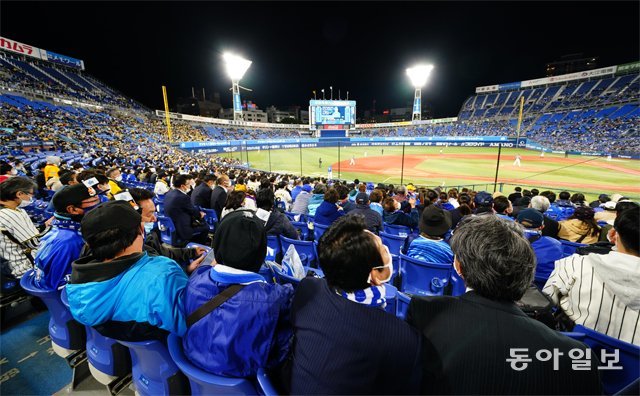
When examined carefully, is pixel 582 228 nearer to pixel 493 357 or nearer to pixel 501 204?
pixel 501 204

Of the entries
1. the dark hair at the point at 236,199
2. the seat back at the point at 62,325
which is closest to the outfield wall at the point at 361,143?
the dark hair at the point at 236,199

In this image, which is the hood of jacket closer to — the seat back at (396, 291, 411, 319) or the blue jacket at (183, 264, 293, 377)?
the seat back at (396, 291, 411, 319)

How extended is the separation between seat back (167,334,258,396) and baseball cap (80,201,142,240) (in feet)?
2.97

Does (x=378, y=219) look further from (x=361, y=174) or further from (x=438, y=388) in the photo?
(x=361, y=174)

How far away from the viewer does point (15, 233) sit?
3.40 metres

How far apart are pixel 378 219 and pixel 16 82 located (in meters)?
56.1

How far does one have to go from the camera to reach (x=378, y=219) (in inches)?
216

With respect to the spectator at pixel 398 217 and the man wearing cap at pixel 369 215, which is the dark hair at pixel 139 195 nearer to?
the man wearing cap at pixel 369 215

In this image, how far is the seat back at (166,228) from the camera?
18.8 ft

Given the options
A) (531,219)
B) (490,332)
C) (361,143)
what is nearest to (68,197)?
(490,332)

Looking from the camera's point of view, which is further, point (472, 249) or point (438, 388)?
point (472, 249)

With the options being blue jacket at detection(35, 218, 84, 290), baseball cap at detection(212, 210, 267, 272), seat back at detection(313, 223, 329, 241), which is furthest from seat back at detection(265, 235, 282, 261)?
baseball cap at detection(212, 210, 267, 272)

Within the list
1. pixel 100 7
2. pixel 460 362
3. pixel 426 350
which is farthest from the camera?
pixel 100 7

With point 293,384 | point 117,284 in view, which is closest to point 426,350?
point 293,384
